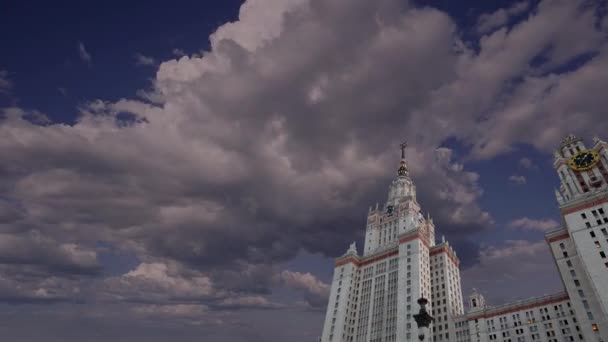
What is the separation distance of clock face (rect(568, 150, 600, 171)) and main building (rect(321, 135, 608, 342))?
24 centimetres

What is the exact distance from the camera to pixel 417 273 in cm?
12125

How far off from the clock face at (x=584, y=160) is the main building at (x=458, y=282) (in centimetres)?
24

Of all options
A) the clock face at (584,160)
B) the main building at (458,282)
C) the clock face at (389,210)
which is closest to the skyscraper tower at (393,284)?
the main building at (458,282)

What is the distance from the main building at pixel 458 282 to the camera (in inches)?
3406

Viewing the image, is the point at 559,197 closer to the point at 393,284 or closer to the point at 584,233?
the point at 584,233

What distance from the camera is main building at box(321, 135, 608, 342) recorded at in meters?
86.5

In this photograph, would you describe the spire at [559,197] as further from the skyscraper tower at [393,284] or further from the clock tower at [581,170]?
the skyscraper tower at [393,284]

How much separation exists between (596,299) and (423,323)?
7728cm

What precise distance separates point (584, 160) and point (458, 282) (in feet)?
187

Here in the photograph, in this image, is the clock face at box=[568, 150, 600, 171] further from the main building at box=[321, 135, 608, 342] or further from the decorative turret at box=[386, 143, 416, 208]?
the decorative turret at box=[386, 143, 416, 208]

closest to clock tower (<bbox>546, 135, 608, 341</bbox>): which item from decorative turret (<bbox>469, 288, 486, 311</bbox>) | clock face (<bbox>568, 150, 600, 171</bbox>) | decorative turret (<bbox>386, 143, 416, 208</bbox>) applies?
clock face (<bbox>568, 150, 600, 171</bbox>)

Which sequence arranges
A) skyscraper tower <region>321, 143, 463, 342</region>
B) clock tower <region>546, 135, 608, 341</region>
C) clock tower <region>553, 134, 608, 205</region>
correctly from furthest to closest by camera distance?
skyscraper tower <region>321, 143, 463, 342</region>, clock tower <region>553, 134, 608, 205</region>, clock tower <region>546, 135, 608, 341</region>

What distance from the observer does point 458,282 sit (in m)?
133

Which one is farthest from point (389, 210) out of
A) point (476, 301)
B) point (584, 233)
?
point (584, 233)
